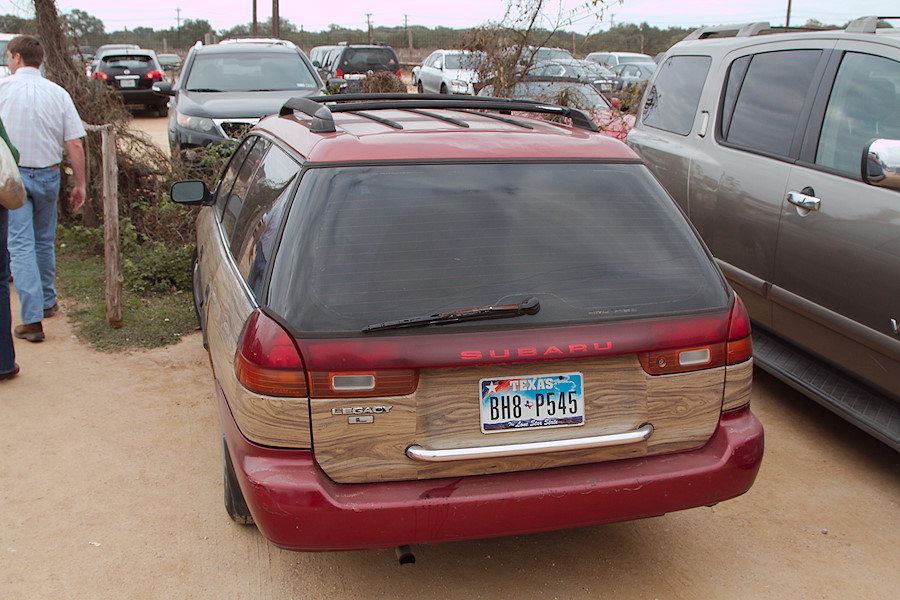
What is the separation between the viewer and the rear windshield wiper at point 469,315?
93.6 inches

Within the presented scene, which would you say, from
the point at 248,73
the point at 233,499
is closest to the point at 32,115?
the point at 233,499

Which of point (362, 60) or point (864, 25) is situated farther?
point (362, 60)

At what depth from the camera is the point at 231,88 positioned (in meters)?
9.95

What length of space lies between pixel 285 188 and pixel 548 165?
0.93m

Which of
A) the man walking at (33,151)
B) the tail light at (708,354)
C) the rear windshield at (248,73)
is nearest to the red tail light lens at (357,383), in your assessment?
the tail light at (708,354)

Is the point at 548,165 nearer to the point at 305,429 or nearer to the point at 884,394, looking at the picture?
the point at 305,429

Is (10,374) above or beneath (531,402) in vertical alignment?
beneath

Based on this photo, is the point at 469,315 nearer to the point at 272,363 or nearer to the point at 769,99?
the point at 272,363

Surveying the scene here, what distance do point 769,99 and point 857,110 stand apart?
728 millimetres

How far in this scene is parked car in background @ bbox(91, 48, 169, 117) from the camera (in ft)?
67.3

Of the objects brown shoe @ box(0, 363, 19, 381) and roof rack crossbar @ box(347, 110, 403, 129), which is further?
brown shoe @ box(0, 363, 19, 381)

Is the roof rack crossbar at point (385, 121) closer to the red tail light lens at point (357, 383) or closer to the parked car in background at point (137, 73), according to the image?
the red tail light lens at point (357, 383)

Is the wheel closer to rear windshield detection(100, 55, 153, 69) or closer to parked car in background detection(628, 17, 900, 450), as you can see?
parked car in background detection(628, 17, 900, 450)

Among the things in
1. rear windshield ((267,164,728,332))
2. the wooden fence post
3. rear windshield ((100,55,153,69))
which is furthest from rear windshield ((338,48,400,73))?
rear windshield ((267,164,728,332))
